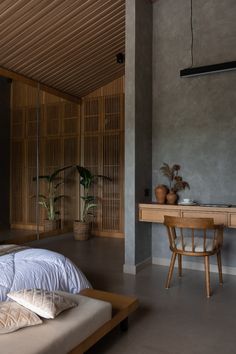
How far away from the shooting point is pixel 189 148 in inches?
180

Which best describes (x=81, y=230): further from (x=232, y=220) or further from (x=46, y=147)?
(x=232, y=220)

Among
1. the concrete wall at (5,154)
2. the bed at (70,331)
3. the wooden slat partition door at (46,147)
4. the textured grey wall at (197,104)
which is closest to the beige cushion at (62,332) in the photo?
the bed at (70,331)

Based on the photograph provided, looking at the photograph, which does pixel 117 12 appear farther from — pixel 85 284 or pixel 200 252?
pixel 85 284

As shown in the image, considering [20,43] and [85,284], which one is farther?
[20,43]

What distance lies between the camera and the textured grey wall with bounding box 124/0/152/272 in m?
4.25

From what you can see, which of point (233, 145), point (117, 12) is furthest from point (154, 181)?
point (117, 12)

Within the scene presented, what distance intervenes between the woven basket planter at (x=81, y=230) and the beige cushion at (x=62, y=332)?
4080 mm

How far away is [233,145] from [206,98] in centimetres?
76

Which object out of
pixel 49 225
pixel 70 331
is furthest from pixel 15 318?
pixel 49 225

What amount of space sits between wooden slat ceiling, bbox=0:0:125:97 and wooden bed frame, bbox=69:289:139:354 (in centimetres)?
365

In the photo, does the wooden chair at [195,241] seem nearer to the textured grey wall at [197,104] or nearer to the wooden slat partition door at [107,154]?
the textured grey wall at [197,104]

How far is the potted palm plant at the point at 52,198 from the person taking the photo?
6.58 metres

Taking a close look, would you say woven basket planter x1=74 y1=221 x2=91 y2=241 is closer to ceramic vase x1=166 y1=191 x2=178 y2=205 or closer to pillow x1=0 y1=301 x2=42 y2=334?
ceramic vase x1=166 y1=191 x2=178 y2=205

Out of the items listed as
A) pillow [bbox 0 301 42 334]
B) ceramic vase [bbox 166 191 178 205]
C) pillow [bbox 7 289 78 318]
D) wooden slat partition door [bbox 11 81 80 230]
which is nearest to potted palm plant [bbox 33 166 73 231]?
wooden slat partition door [bbox 11 81 80 230]
